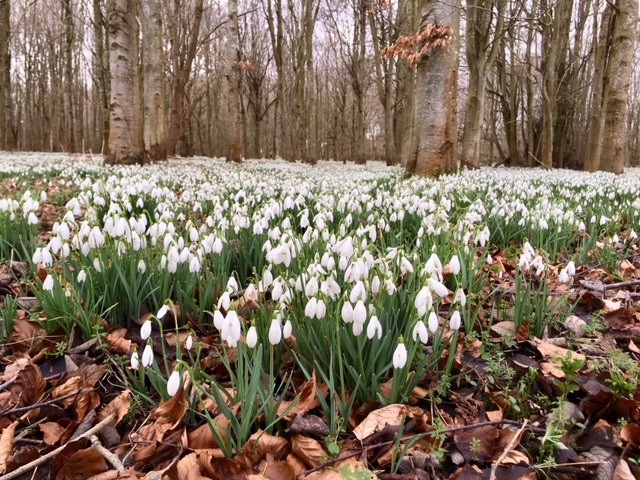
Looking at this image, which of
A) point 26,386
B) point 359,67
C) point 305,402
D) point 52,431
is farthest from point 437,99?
point 359,67

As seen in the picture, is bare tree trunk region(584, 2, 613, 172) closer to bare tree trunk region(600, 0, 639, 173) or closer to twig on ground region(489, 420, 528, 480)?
bare tree trunk region(600, 0, 639, 173)

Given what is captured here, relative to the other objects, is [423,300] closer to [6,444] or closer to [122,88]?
[6,444]

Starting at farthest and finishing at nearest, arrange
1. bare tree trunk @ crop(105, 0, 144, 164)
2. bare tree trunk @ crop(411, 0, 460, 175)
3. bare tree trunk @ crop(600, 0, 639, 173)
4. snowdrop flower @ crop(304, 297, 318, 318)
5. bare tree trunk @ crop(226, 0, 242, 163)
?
bare tree trunk @ crop(226, 0, 242, 163)
bare tree trunk @ crop(600, 0, 639, 173)
bare tree trunk @ crop(105, 0, 144, 164)
bare tree trunk @ crop(411, 0, 460, 175)
snowdrop flower @ crop(304, 297, 318, 318)

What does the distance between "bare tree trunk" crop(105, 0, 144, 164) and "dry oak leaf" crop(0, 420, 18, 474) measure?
9146 millimetres

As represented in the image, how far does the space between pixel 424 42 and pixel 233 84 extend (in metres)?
8.57

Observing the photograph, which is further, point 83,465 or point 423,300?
point 423,300

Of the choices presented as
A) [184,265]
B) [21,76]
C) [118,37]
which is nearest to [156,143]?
[118,37]

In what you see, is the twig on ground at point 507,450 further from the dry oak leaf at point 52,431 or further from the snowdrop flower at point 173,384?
the dry oak leaf at point 52,431

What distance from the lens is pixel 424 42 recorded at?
8.16 meters

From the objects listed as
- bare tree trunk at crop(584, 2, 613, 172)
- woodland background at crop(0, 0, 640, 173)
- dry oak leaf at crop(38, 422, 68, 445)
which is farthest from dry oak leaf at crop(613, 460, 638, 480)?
bare tree trunk at crop(584, 2, 613, 172)

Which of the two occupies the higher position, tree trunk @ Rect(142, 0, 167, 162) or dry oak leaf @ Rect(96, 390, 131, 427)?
tree trunk @ Rect(142, 0, 167, 162)

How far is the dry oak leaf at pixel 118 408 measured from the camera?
1629 mm

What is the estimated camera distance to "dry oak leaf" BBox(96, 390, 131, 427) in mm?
1629

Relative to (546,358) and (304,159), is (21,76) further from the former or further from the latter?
(546,358)
